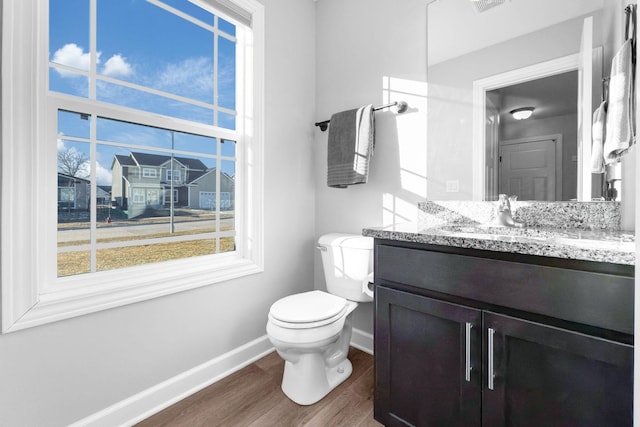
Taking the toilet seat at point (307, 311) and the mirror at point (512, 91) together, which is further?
the toilet seat at point (307, 311)

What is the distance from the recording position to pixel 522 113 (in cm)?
143

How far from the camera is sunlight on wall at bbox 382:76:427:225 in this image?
175 centimetres

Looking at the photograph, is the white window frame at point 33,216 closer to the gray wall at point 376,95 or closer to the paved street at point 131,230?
the paved street at point 131,230

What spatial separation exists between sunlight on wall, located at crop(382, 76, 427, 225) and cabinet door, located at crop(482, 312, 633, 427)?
3.03 feet

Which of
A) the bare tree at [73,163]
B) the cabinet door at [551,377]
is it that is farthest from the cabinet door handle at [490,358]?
the bare tree at [73,163]

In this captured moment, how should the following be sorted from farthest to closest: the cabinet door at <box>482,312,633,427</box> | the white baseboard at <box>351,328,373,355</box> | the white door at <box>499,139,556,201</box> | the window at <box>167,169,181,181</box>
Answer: the white baseboard at <box>351,328,373,355</box> < the window at <box>167,169,181,181</box> < the white door at <box>499,139,556,201</box> < the cabinet door at <box>482,312,633,427</box>

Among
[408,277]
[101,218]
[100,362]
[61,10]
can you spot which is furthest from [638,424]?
[61,10]

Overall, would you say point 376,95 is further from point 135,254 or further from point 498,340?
point 135,254

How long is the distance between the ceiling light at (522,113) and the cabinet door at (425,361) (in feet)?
3.30

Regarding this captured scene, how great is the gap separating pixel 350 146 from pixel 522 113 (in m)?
0.91

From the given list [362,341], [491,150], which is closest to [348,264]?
[362,341]

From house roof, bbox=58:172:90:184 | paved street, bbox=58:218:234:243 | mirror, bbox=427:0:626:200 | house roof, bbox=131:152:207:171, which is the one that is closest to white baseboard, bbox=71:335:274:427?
paved street, bbox=58:218:234:243

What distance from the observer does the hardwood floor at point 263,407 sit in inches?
54.5

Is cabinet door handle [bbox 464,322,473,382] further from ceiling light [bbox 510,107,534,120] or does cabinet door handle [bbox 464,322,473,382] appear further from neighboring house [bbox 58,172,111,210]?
neighboring house [bbox 58,172,111,210]
